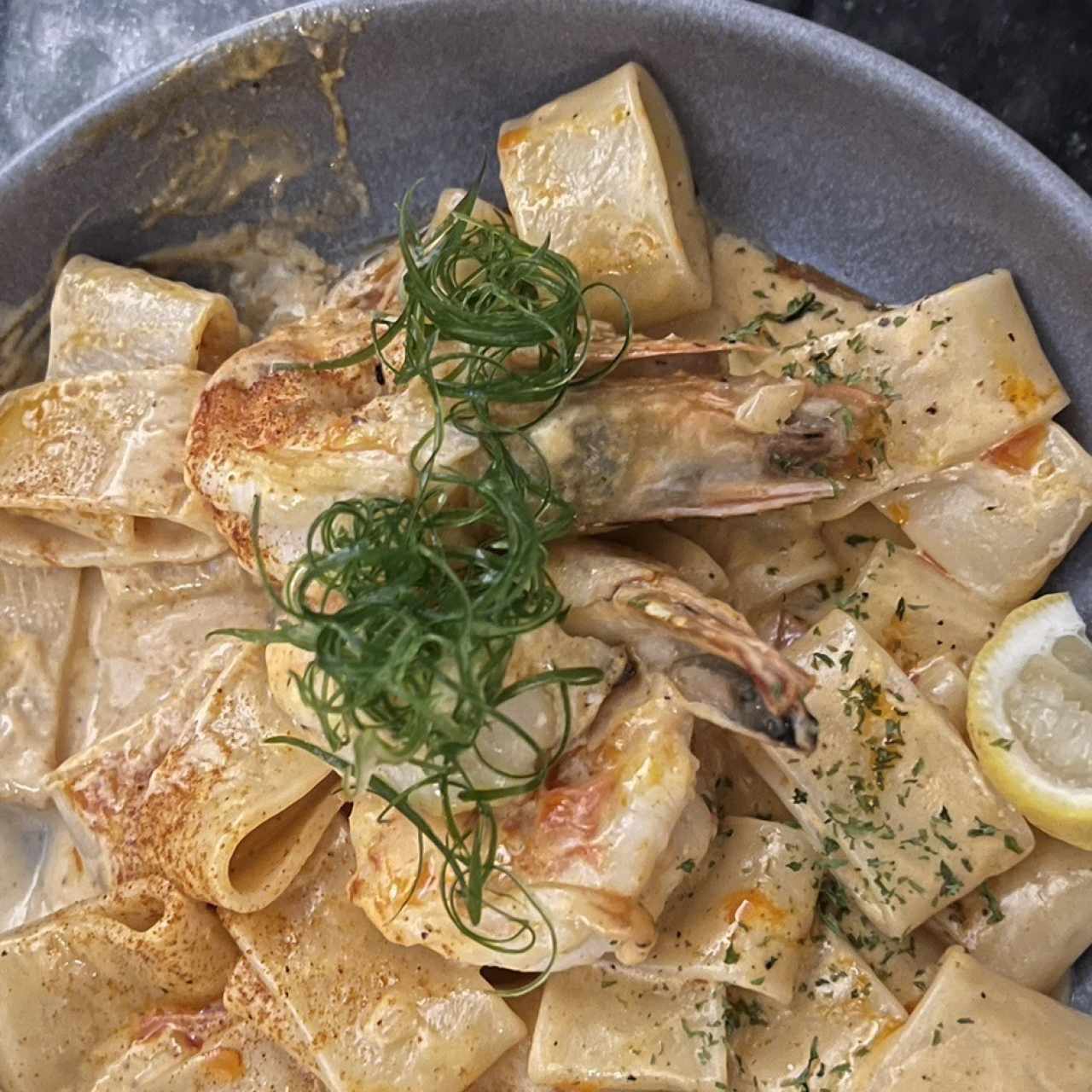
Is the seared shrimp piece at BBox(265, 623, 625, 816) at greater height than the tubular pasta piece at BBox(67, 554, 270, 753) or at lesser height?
greater

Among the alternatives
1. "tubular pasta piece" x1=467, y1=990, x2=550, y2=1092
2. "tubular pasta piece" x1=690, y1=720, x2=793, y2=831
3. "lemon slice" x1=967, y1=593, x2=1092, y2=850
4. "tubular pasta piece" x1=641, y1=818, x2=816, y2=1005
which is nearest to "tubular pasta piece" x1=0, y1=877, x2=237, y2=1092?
"tubular pasta piece" x1=467, y1=990, x2=550, y2=1092

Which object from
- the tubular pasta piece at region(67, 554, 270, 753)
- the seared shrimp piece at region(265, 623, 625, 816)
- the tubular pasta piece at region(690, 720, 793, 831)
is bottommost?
the tubular pasta piece at region(690, 720, 793, 831)

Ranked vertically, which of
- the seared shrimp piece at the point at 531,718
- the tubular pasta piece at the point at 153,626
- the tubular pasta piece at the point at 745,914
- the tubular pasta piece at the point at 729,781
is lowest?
the tubular pasta piece at the point at 745,914

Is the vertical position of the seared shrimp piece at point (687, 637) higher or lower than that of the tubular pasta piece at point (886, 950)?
higher

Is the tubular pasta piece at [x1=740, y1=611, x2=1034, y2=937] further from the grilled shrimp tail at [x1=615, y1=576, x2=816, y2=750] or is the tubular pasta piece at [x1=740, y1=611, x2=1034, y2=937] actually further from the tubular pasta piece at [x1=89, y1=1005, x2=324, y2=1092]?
the tubular pasta piece at [x1=89, y1=1005, x2=324, y2=1092]

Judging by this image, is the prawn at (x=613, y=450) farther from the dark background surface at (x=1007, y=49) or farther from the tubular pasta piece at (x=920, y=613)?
the dark background surface at (x=1007, y=49)

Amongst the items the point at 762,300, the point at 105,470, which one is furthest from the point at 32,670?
the point at 762,300

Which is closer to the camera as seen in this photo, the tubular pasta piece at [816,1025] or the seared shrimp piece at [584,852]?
the seared shrimp piece at [584,852]

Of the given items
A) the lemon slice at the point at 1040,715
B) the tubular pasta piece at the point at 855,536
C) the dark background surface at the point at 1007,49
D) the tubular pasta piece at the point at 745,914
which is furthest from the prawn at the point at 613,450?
the dark background surface at the point at 1007,49
